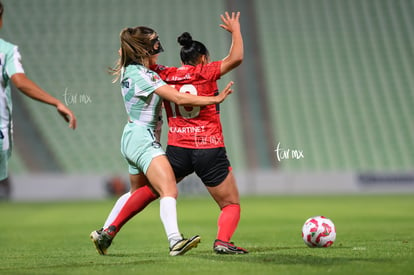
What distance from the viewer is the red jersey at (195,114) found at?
6.19 meters

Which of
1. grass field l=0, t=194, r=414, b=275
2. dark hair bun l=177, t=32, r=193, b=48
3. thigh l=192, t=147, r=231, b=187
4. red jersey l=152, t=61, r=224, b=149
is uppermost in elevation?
dark hair bun l=177, t=32, r=193, b=48

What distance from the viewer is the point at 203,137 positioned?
6.20 metres

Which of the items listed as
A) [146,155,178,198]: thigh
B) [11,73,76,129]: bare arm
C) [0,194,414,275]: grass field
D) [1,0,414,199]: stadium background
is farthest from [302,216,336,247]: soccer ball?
[1,0,414,199]: stadium background

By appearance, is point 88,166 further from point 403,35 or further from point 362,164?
point 403,35

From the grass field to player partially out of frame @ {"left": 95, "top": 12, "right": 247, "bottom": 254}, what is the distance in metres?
0.49

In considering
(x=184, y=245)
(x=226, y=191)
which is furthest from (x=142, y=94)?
(x=184, y=245)

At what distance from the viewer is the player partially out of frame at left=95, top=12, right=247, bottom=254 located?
20.2 feet

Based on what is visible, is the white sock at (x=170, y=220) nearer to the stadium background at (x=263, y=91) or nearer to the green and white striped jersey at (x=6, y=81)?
the green and white striped jersey at (x=6, y=81)

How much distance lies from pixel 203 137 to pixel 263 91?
1936 centimetres

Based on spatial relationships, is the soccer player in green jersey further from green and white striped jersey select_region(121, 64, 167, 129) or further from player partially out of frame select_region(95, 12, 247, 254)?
player partially out of frame select_region(95, 12, 247, 254)

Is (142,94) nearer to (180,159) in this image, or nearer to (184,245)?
(180,159)

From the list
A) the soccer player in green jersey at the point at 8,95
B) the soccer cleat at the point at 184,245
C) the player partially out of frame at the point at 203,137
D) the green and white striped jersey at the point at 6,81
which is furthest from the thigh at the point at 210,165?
the green and white striped jersey at the point at 6,81

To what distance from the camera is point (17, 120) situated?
23.1m

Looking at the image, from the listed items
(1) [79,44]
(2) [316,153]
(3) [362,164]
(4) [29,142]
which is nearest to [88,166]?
(4) [29,142]
